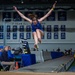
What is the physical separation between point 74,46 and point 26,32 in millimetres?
5553

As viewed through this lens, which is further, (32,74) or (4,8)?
(4,8)

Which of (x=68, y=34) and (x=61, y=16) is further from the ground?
(x=61, y=16)

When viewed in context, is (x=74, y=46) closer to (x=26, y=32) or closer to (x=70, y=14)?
(x=70, y=14)

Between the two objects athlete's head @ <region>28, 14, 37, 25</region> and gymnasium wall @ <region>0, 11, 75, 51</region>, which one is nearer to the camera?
athlete's head @ <region>28, 14, 37, 25</region>

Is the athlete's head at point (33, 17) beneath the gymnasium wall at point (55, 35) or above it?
above

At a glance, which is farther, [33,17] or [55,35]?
[55,35]

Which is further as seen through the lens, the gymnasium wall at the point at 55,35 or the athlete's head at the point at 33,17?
the gymnasium wall at the point at 55,35

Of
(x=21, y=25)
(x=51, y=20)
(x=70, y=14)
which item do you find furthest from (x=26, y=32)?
(x=70, y=14)

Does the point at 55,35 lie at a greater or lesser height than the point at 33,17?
lesser

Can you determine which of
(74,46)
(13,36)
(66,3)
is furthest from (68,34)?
(13,36)

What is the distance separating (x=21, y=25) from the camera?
2984 centimetres

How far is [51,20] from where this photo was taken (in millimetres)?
29688

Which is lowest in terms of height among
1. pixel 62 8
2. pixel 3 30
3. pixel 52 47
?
pixel 52 47

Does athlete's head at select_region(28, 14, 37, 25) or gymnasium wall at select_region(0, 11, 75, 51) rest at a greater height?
athlete's head at select_region(28, 14, 37, 25)
